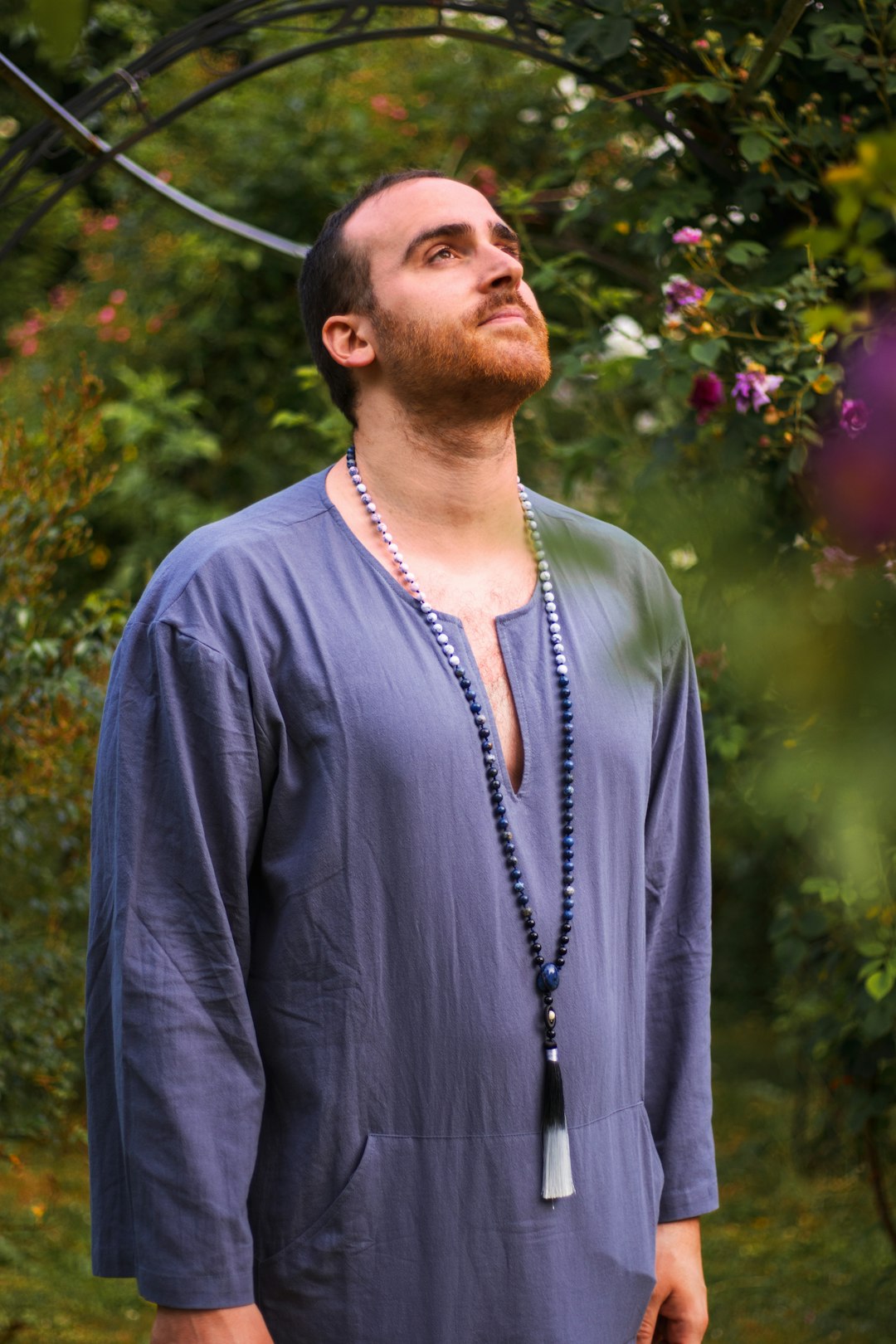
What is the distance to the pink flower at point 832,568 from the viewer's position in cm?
75

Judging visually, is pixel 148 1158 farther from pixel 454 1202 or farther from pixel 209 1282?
pixel 454 1202

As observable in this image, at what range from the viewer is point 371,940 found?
141cm

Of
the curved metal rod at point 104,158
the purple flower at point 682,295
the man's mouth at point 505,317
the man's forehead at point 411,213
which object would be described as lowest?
the man's mouth at point 505,317

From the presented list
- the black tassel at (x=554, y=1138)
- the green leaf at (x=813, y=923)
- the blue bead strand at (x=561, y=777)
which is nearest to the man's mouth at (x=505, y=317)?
the blue bead strand at (x=561, y=777)

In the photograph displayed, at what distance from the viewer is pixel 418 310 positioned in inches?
62.6

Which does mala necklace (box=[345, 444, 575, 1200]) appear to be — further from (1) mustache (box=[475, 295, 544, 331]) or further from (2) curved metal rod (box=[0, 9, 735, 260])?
(2) curved metal rod (box=[0, 9, 735, 260])

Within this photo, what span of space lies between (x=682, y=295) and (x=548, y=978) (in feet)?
→ 4.05

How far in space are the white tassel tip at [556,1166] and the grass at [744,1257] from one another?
165 cm

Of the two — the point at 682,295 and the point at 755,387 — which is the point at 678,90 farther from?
the point at 755,387

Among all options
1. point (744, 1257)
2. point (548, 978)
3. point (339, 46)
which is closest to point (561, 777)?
point (548, 978)

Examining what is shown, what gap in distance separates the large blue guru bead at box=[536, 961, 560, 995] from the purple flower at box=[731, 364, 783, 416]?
1061 mm

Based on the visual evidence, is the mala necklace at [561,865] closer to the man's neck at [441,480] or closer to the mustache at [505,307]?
the man's neck at [441,480]

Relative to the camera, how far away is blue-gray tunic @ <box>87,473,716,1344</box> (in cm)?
137

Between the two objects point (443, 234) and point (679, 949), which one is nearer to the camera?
point (443, 234)
